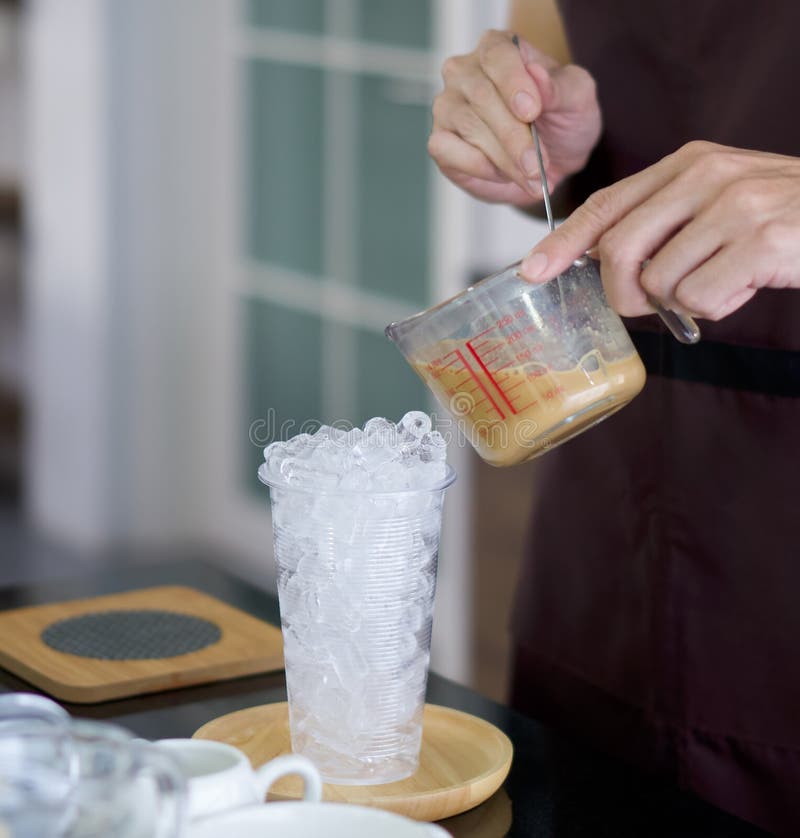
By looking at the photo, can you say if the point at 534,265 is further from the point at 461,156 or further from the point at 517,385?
the point at 461,156

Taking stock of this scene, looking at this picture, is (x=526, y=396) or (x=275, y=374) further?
(x=275, y=374)

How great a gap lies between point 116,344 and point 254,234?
494 mm

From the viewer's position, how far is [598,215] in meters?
0.89

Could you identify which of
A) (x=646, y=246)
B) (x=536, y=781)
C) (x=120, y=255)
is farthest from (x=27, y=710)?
(x=120, y=255)

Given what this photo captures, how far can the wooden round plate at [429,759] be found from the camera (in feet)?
2.62

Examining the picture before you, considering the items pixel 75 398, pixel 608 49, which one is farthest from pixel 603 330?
pixel 75 398

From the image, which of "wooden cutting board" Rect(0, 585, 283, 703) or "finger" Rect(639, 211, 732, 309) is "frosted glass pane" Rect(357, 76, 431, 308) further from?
"finger" Rect(639, 211, 732, 309)

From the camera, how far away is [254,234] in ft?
12.1

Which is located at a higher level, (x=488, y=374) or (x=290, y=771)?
(x=488, y=374)

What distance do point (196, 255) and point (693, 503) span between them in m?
2.81

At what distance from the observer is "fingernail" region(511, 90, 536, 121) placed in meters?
1.09

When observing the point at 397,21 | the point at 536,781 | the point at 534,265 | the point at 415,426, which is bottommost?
the point at 536,781

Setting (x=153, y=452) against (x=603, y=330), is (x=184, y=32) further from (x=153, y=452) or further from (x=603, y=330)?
(x=603, y=330)

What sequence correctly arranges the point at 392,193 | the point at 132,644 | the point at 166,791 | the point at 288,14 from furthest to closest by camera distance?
the point at 288,14, the point at 392,193, the point at 132,644, the point at 166,791
